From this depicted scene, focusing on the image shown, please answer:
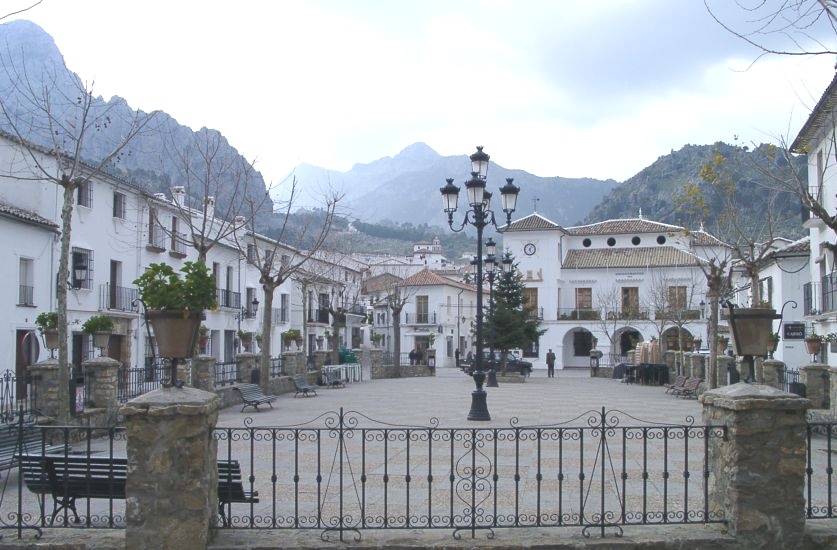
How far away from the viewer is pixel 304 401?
896 inches

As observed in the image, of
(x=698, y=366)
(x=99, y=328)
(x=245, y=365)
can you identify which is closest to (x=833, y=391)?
(x=698, y=366)

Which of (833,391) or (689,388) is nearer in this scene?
(833,391)

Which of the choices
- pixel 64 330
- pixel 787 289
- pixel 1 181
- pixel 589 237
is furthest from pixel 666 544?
pixel 589 237

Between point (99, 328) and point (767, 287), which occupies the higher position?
point (767, 287)

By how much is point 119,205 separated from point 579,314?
34722 mm

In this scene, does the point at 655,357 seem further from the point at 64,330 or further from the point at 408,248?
the point at 408,248

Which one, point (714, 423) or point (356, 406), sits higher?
point (714, 423)

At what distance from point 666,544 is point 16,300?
74.2 feet

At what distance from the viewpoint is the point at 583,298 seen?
186 feet

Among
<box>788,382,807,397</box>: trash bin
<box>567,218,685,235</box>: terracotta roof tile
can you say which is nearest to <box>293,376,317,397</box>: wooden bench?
<box>788,382,807,397</box>: trash bin

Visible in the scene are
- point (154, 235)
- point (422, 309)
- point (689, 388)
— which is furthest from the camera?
point (422, 309)

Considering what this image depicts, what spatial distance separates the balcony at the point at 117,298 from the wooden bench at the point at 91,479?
891 inches

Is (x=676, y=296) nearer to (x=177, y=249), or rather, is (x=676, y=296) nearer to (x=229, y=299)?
(x=229, y=299)

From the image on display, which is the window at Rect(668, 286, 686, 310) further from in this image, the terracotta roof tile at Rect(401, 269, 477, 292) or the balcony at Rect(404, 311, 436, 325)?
the balcony at Rect(404, 311, 436, 325)
